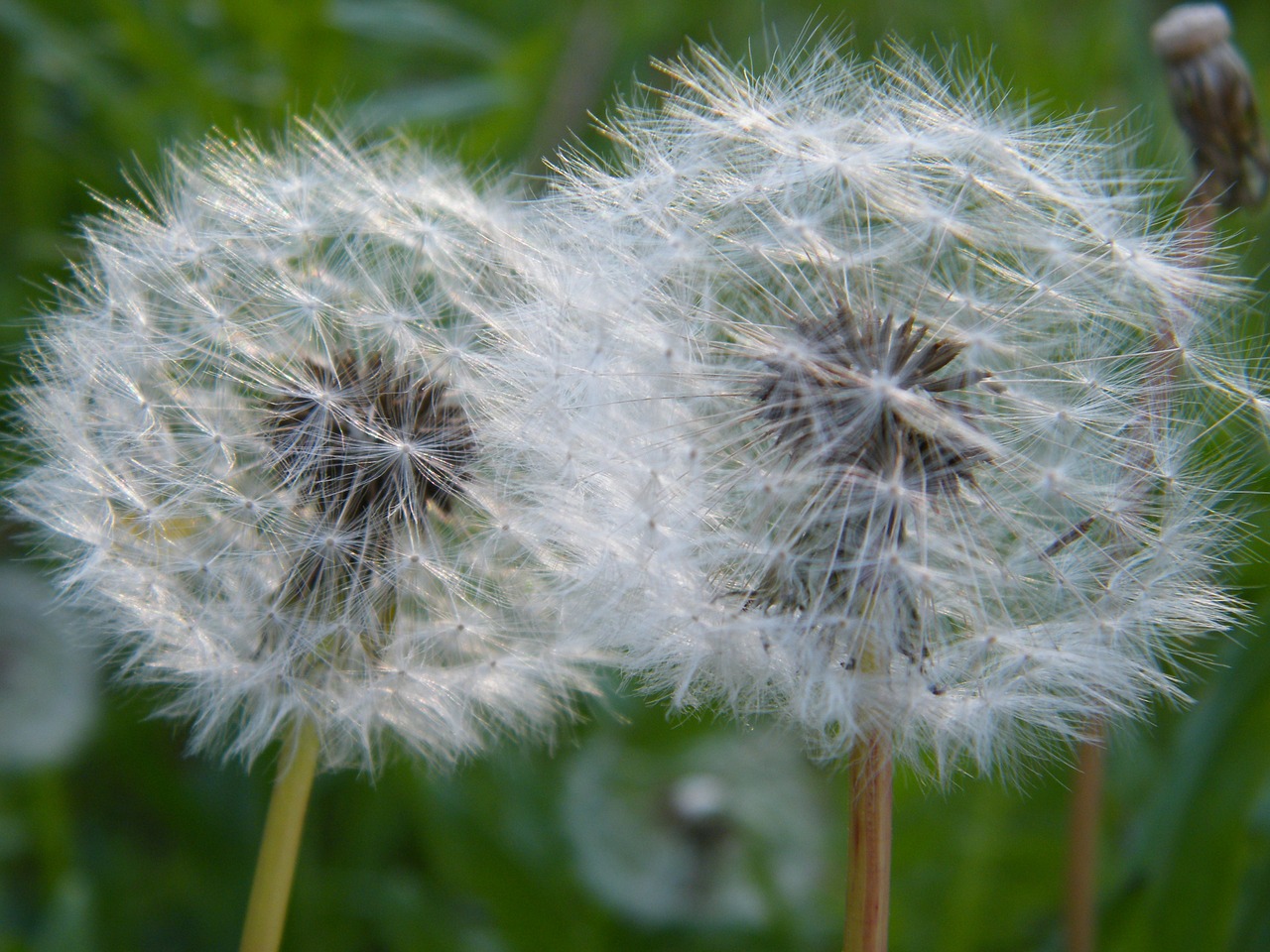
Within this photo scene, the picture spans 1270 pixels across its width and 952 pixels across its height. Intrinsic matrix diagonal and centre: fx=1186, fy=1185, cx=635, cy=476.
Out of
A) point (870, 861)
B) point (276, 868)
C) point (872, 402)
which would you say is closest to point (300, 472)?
point (276, 868)

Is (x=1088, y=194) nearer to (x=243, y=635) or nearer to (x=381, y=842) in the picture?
(x=243, y=635)

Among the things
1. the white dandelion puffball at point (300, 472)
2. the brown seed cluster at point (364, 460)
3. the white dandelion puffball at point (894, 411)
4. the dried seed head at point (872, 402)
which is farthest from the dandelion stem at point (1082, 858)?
the brown seed cluster at point (364, 460)

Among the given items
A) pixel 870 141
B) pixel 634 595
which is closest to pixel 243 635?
pixel 634 595

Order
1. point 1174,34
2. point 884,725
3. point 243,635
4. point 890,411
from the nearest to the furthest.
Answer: point 884,725, point 890,411, point 243,635, point 1174,34

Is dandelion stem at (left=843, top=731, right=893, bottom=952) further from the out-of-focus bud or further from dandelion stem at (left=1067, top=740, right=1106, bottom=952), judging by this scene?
the out-of-focus bud

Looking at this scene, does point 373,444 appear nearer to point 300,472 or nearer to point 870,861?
point 300,472
